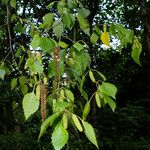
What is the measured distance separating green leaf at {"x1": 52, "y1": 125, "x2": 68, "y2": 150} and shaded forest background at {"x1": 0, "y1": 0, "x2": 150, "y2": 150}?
7269 millimetres

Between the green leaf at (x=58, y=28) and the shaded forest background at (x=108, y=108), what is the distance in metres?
6.69

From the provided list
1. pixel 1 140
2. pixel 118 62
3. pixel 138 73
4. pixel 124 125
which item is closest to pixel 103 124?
pixel 124 125

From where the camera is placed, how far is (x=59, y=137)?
1.34 m

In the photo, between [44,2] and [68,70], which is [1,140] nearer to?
[44,2]

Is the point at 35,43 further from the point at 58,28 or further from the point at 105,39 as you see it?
the point at 105,39

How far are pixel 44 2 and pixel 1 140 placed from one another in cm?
478

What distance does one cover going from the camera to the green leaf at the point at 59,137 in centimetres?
134

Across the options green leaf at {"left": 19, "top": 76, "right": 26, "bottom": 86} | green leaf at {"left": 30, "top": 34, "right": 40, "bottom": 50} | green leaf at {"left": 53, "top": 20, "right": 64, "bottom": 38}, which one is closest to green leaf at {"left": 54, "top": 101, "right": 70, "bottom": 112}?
green leaf at {"left": 30, "top": 34, "right": 40, "bottom": 50}

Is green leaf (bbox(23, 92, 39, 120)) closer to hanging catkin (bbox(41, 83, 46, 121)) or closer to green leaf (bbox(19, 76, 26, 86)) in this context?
hanging catkin (bbox(41, 83, 46, 121))

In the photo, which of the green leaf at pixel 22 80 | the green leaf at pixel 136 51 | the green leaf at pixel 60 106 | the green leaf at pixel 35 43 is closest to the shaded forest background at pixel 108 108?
the green leaf at pixel 22 80

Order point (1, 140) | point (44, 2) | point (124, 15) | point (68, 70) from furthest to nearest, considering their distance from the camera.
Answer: point (124, 15) → point (44, 2) → point (1, 140) → point (68, 70)

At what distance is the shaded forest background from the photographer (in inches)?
401

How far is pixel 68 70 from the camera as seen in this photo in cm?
220

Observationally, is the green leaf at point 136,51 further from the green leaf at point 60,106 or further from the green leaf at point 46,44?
the green leaf at point 60,106
